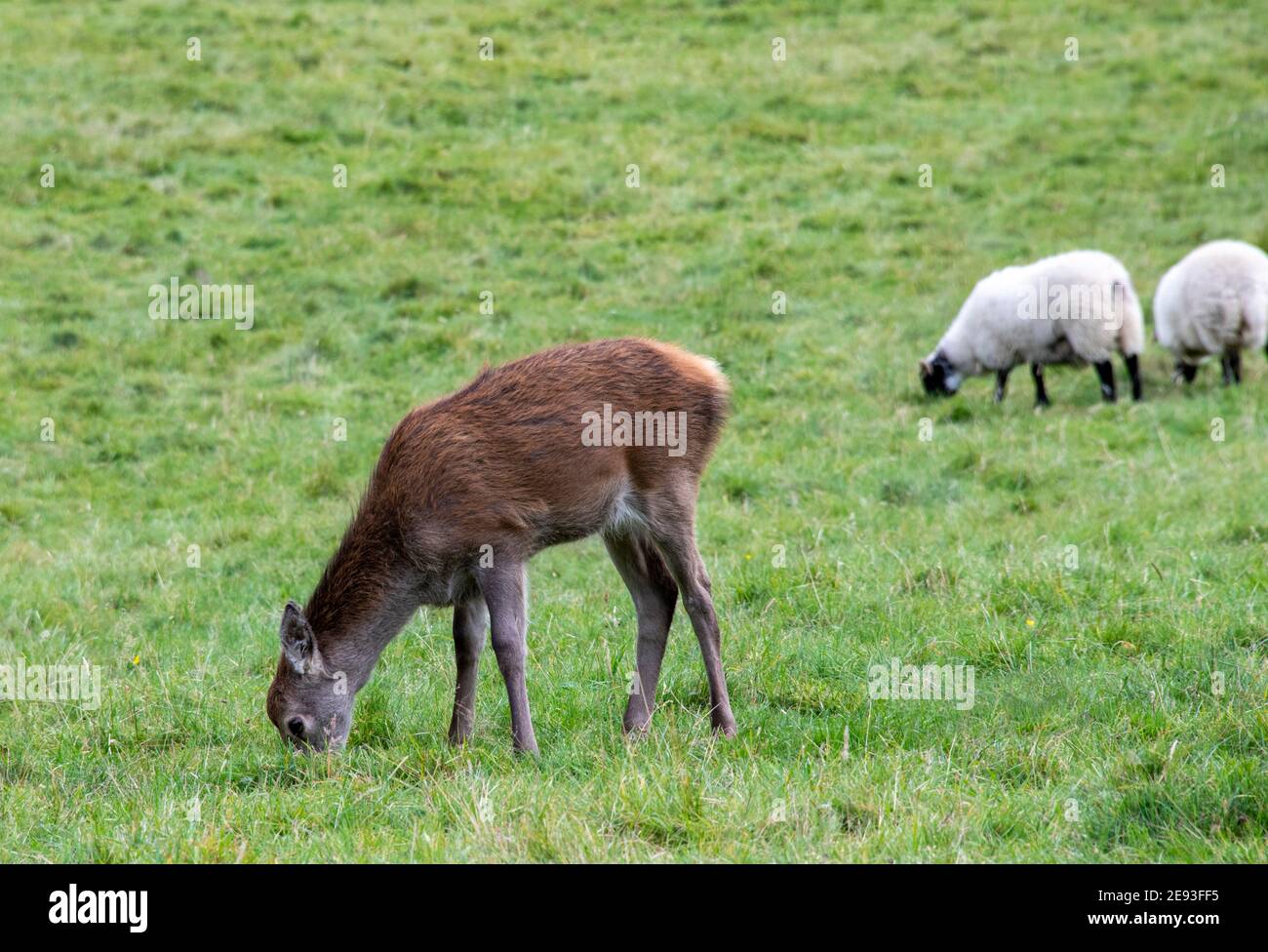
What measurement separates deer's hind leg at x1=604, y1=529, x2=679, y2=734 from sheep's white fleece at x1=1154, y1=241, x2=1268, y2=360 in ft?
29.0

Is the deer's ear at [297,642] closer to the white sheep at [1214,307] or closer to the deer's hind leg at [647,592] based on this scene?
the deer's hind leg at [647,592]

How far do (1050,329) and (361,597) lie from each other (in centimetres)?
941

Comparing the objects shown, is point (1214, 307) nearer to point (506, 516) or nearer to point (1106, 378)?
point (1106, 378)

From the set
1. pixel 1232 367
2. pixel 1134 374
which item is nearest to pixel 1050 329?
pixel 1134 374

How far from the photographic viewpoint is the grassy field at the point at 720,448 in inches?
187

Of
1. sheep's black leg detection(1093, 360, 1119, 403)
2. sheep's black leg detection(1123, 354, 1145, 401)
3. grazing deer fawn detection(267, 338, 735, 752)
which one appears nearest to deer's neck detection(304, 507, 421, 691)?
grazing deer fawn detection(267, 338, 735, 752)

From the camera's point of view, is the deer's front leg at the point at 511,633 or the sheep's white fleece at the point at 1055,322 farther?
the sheep's white fleece at the point at 1055,322

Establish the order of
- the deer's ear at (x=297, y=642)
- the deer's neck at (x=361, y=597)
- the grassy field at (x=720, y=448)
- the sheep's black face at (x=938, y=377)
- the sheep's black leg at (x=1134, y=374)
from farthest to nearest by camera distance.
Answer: the sheep's black leg at (x=1134, y=374) → the sheep's black face at (x=938, y=377) → the deer's neck at (x=361, y=597) → the deer's ear at (x=297, y=642) → the grassy field at (x=720, y=448)

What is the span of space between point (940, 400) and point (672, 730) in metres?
7.87

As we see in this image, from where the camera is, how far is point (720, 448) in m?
11.1

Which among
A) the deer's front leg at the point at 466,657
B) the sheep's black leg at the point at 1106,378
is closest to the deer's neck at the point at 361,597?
the deer's front leg at the point at 466,657

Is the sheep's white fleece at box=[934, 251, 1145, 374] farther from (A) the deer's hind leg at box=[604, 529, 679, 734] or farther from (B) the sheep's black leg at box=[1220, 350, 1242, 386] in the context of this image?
(A) the deer's hind leg at box=[604, 529, 679, 734]

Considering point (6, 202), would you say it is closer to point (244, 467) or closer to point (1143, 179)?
point (244, 467)

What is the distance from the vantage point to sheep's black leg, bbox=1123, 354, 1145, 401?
508 inches
